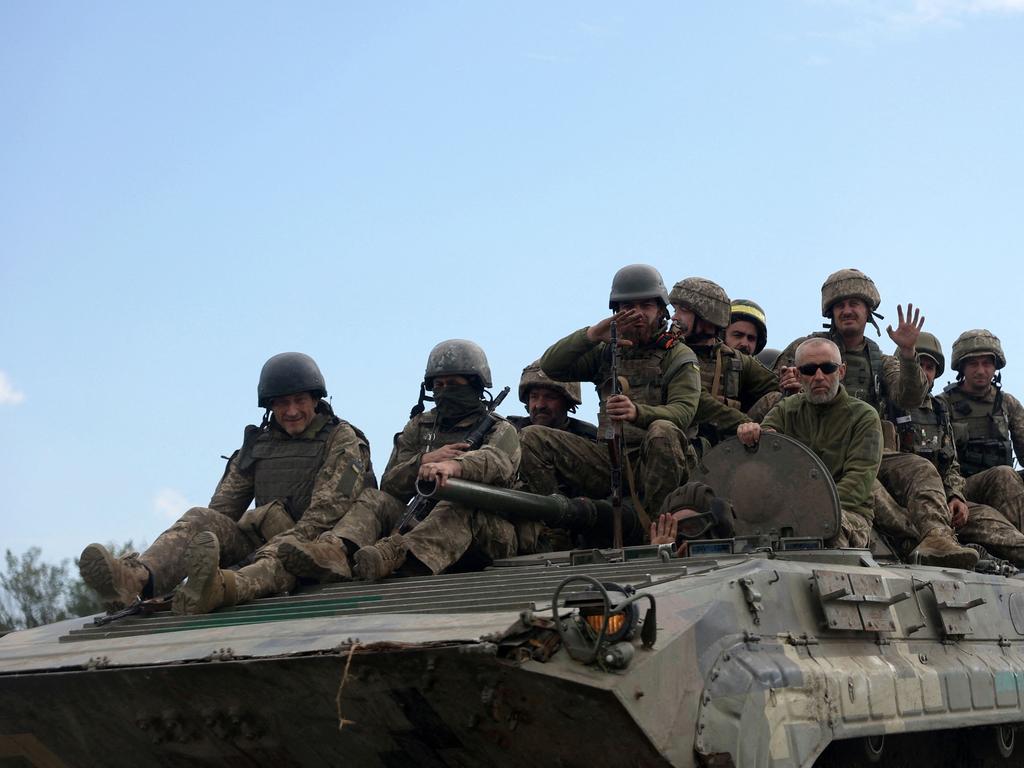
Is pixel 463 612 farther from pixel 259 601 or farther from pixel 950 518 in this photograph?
pixel 950 518

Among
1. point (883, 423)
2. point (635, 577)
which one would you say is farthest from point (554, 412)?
point (635, 577)

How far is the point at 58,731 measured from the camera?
864 centimetres

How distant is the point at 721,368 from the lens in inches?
492

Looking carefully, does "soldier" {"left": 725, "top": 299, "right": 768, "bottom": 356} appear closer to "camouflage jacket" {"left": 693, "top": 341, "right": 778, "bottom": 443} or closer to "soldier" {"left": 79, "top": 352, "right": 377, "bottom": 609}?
"camouflage jacket" {"left": 693, "top": 341, "right": 778, "bottom": 443}

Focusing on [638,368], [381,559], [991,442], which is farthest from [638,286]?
[991,442]

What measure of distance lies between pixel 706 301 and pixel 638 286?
1.42 meters

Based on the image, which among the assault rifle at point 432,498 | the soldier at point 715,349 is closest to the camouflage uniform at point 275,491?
the assault rifle at point 432,498

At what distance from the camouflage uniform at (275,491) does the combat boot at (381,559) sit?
0.80 metres

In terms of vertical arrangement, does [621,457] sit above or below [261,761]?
above

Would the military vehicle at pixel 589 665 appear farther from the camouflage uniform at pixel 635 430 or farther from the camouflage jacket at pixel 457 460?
the camouflage uniform at pixel 635 430

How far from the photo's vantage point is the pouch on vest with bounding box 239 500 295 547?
10703mm

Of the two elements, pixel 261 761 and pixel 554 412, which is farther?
pixel 554 412

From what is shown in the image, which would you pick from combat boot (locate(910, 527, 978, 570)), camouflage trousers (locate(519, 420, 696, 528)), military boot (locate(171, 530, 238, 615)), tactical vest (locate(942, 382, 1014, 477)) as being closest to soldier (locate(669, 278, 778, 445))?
camouflage trousers (locate(519, 420, 696, 528))

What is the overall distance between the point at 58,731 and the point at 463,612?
252 cm
